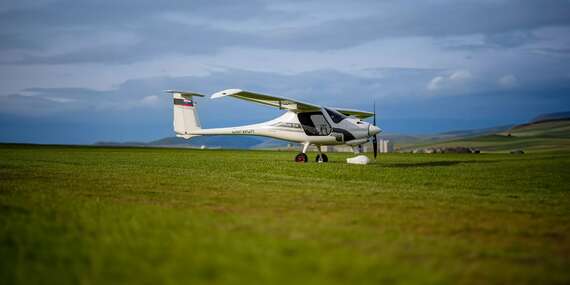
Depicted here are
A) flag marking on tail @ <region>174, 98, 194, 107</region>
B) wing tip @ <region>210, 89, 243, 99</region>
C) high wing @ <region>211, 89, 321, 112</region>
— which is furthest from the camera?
flag marking on tail @ <region>174, 98, 194, 107</region>

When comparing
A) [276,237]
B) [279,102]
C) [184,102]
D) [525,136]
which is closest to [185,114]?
[184,102]

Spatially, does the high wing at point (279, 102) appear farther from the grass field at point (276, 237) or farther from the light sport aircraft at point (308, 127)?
the grass field at point (276, 237)

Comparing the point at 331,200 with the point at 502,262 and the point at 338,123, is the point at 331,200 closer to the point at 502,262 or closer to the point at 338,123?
the point at 502,262

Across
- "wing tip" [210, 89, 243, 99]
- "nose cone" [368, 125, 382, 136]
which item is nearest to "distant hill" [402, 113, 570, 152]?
"nose cone" [368, 125, 382, 136]

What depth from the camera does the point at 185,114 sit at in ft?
107

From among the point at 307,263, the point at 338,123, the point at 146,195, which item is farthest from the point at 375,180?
the point at 307,263

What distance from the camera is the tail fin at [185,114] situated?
32344 millimetres

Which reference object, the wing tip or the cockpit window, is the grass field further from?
the cockpit window

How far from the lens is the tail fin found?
106ft

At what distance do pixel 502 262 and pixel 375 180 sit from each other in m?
11.4

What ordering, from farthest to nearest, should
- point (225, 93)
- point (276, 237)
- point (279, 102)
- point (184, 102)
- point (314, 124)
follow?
point (184, 102) → point (314, 124) → point (279, 102) → point (225, 93) → point (276, 237)

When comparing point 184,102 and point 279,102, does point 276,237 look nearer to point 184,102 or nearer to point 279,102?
point 279,102

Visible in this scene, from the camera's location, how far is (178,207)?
9.31 meters

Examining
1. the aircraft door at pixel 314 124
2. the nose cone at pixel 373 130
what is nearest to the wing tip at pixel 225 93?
the aircraft door at pixel 314 124
